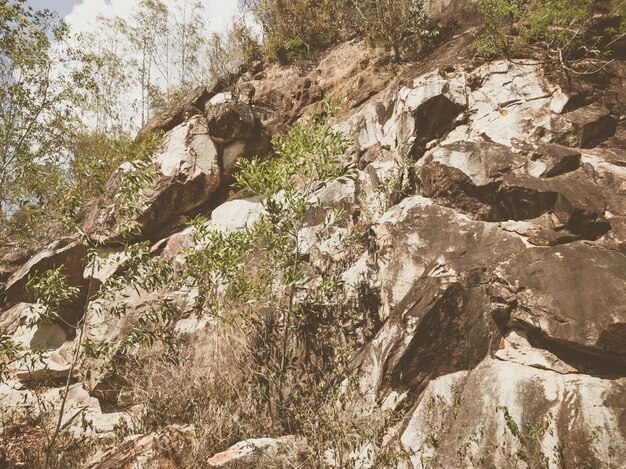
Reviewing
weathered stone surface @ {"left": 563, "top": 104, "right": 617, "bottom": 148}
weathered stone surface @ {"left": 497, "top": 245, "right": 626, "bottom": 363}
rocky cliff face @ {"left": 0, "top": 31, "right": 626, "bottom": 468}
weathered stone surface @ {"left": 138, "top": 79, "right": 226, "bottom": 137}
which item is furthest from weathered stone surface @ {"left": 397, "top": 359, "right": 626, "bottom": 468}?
weathered stone surface @ {"left": 138, "top": 79, "right": 226, "bottom": 137}

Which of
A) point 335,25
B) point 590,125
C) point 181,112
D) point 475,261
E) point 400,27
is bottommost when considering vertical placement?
point 475,261

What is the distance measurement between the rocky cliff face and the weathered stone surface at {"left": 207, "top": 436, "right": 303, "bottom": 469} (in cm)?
3

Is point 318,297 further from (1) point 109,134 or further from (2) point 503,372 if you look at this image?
(1) point 109,134

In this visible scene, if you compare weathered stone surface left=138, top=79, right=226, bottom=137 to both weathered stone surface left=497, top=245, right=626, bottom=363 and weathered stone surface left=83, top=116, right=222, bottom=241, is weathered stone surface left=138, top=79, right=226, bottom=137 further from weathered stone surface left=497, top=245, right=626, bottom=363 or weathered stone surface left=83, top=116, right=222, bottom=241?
weathered stone surface left=497, top=245, right=626, bottom=363

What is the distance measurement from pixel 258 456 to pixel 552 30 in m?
10.9

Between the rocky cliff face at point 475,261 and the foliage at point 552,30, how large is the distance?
51cm

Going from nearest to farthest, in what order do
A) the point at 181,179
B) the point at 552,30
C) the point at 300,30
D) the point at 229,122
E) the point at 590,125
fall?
1. the point at 590,125
2. the point at 552,30
3. the point at 181,179
4. the point at 229,122
5. the point at 300,30

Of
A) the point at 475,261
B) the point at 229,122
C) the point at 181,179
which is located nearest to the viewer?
the point at 475,261

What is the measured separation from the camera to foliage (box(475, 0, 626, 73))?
319 inches

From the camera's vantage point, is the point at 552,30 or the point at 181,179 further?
the point at 181,179

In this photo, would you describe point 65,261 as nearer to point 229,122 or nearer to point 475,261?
point 229,122

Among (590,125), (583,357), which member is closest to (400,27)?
(590,125)

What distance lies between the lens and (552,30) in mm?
8648

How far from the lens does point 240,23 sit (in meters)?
19.6
